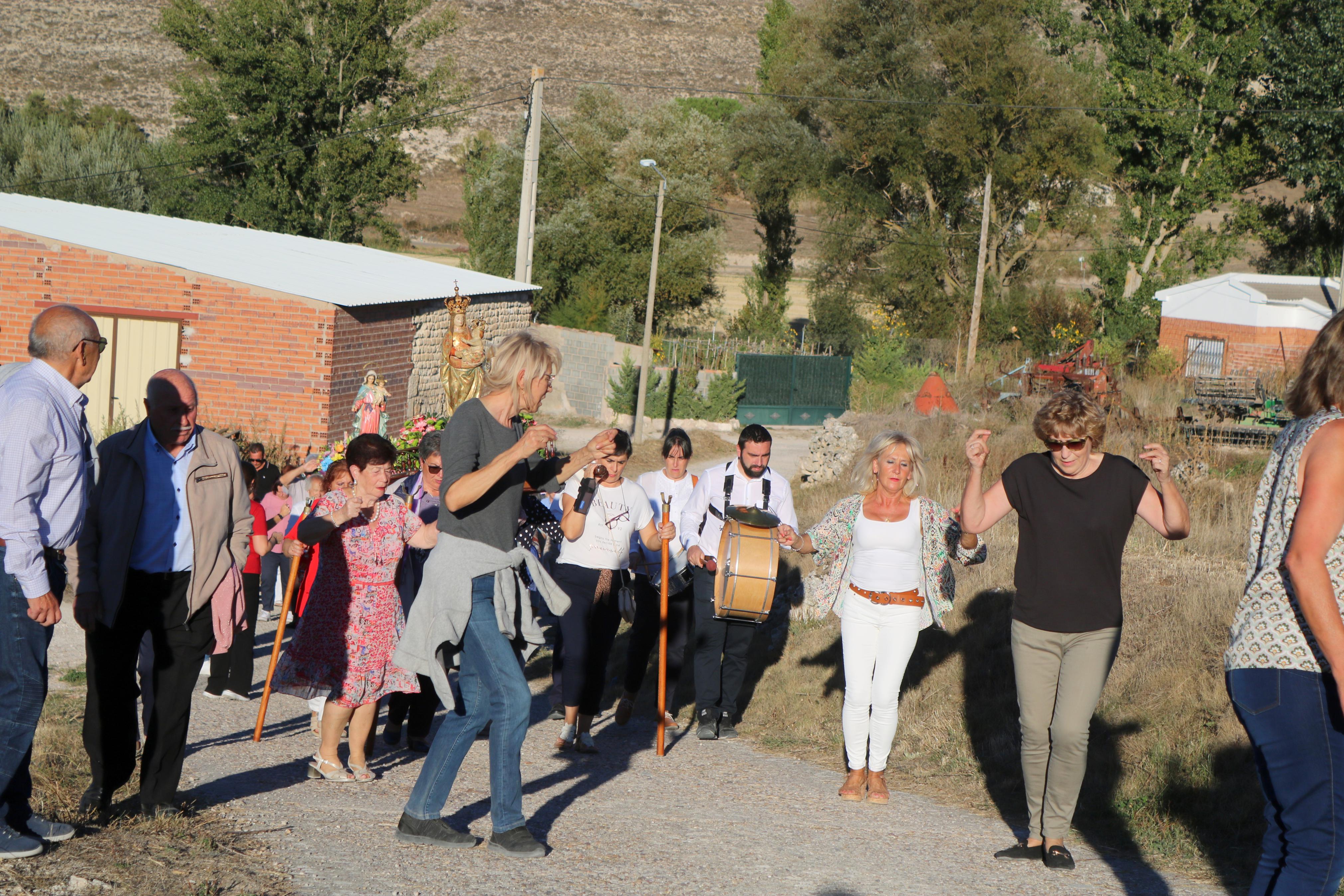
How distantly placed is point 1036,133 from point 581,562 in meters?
42.3

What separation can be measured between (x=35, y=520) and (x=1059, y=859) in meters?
4.43

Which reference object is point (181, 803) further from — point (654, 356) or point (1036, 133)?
point (1036, 133)

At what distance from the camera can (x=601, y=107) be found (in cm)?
4969

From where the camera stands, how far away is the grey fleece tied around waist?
4.79m

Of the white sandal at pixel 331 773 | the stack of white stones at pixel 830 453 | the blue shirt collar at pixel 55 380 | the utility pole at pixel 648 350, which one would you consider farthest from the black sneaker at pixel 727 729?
the utility pole at pixel 648 350

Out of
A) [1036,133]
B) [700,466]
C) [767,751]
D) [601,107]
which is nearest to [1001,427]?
[700,466]

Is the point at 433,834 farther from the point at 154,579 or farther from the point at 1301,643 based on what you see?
the point at 1301,643

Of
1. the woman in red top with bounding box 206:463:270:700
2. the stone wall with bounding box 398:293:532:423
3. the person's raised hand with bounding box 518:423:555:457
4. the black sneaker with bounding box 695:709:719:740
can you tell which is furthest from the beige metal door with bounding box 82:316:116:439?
the person's raised hand with bounding box 518:423:555:457

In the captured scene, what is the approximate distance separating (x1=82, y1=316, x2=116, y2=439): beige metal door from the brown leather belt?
713 inches

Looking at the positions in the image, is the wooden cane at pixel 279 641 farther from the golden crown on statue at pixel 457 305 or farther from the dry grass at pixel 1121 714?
the golden crown on statue at pixel 457 305

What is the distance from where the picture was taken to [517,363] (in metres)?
4.88

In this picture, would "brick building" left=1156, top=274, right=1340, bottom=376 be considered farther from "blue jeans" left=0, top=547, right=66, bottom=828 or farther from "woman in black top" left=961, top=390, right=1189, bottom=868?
"blue jeans" left=0, top=547, right=66, bottom=828

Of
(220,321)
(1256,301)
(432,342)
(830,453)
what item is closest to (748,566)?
(830,453)

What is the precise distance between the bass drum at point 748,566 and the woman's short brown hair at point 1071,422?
7.49 ft
